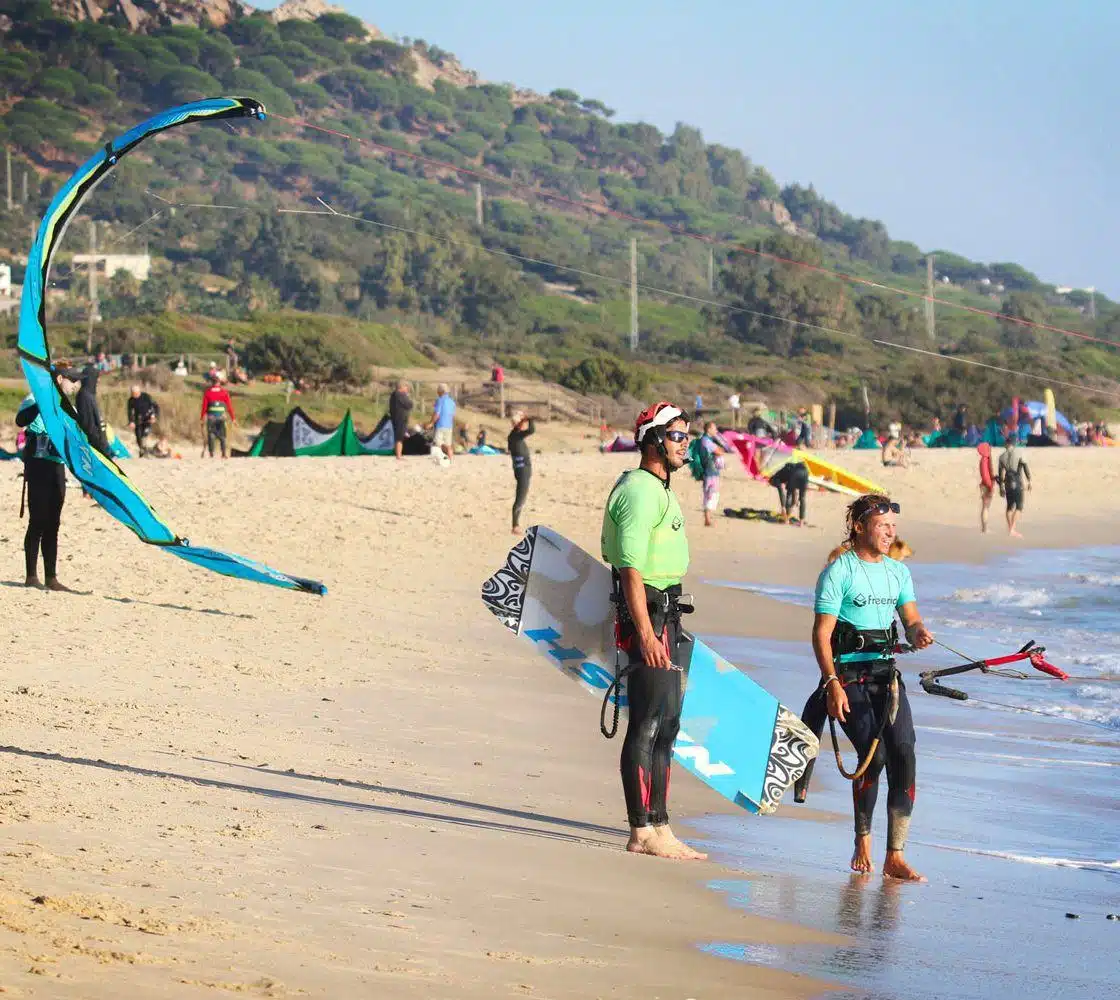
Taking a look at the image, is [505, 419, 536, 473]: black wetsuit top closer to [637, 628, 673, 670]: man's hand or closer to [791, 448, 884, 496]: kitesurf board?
[791, 448, 884, 496]: kitesurf board

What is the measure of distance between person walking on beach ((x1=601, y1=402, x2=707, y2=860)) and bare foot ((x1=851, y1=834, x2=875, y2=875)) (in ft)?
1.68

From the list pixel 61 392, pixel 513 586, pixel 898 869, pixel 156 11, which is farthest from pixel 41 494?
pixel 156 11

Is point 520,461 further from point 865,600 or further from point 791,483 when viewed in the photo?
point 865,600

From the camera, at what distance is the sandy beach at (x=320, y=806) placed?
3.85m

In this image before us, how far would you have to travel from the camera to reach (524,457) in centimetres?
1797

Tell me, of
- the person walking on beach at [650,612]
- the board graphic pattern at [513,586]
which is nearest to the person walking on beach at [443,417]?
the board graphic pattern at [513,586]

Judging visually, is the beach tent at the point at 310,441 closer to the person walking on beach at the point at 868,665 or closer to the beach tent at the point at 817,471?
the beach tent at the point at 817,471

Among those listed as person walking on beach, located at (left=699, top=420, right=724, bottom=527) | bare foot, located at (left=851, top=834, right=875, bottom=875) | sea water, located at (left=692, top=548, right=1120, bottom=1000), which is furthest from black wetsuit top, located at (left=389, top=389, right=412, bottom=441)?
Answer: bare foot, located at (left=851, top=834, right=875, bottom=875)

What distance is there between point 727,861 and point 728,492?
2227cm

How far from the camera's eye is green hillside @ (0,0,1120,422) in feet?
229

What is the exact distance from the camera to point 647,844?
550 cm

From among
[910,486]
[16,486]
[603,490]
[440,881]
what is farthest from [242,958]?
[910,486]

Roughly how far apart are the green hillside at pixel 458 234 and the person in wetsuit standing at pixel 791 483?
27.7ft

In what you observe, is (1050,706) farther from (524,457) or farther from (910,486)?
(910,486)
